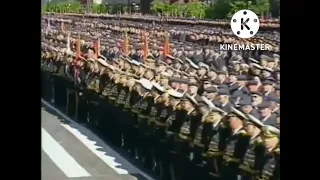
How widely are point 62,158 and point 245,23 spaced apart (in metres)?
0.89

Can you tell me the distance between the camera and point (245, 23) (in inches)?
82.2

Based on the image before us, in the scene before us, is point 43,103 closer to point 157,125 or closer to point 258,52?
point 157,125

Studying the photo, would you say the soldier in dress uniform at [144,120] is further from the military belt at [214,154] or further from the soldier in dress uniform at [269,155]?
the soldier in dress uniform at [269,155]

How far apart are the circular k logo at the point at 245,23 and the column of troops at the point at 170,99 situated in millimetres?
93

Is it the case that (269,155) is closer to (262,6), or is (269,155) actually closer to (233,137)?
(233,137)

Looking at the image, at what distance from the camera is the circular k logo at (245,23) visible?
6.84ft

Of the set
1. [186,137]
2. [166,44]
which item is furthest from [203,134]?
[166,44]

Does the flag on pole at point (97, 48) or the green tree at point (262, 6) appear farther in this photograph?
the flag on pole at point (97, 48)

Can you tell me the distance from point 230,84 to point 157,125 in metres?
0.33

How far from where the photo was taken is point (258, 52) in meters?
2.09

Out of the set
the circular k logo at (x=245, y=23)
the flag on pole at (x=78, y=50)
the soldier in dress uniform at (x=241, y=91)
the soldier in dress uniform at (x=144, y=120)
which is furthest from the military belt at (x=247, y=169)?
the flag on pole at (x=78, y=50)
